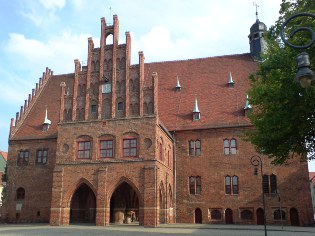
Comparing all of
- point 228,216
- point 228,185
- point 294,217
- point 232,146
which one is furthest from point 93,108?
point 294,217

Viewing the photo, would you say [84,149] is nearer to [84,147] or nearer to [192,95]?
[84,147]

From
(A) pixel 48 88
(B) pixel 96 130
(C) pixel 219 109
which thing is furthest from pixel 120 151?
(A) pixel 48 88

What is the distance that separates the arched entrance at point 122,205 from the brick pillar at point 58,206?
4924 mm

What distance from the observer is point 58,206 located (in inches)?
1085

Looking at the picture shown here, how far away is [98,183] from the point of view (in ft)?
89.3

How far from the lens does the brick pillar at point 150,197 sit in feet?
83.8

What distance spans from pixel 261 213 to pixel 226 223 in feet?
10.2

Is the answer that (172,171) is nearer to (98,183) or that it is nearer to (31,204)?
(98,183)

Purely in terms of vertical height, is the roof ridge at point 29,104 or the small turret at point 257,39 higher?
the small turret at point 257,39

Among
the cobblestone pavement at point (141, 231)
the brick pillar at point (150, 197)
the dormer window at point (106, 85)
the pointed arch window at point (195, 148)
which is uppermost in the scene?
the dormer window at point (106, 85)

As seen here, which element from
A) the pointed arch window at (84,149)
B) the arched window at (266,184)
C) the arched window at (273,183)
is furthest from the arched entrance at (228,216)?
the pointed arch window at (84,149)

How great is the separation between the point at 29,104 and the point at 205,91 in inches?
726

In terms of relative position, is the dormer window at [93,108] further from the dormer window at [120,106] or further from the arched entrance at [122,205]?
the arched entrance at [122,205]

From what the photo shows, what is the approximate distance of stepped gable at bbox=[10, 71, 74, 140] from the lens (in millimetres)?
35425
